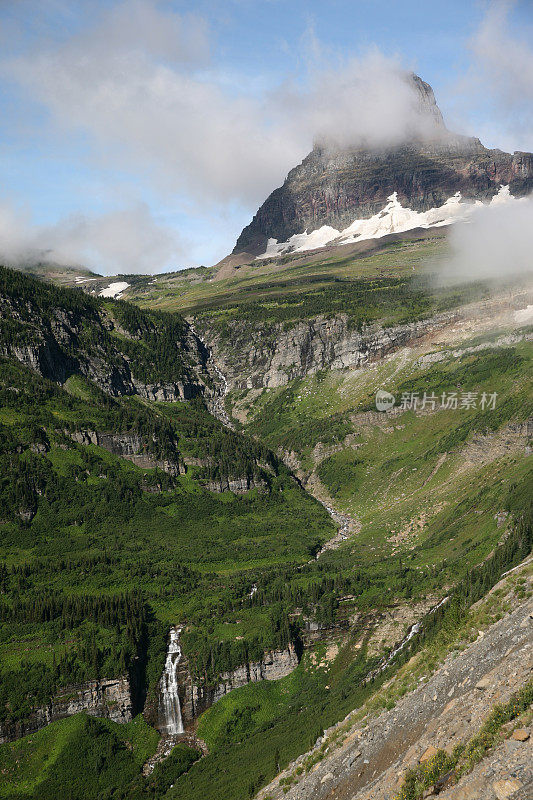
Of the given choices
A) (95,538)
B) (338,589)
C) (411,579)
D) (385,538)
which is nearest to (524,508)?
(411,579)

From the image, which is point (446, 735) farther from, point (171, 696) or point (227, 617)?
point (227, 617)

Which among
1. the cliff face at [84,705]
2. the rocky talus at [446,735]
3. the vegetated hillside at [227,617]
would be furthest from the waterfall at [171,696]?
the rocky talus at [446,735]

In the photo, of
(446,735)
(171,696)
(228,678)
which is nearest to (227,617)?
(228,678)

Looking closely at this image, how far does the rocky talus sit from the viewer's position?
134 ft

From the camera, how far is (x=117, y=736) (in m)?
122

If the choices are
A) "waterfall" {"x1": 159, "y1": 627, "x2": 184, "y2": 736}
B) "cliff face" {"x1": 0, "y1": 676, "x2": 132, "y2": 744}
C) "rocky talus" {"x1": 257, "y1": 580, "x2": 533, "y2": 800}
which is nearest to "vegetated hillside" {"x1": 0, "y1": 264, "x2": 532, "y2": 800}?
"cliff face" {"x1": 0, "y1": 676, "x2": 132, "y2": 744}

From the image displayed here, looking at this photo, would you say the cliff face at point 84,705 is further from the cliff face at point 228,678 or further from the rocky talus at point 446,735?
the rocky talus at point 446,735

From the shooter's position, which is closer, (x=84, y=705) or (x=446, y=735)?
(x=446, y=735)

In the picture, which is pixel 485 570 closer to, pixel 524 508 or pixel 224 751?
pixel 524 508

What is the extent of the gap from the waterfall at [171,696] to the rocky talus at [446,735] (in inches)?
2138

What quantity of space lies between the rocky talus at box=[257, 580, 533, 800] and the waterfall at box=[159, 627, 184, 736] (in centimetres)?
5430

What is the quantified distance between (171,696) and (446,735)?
311 ft

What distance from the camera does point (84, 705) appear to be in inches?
4877

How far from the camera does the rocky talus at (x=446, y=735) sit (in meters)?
40.9
